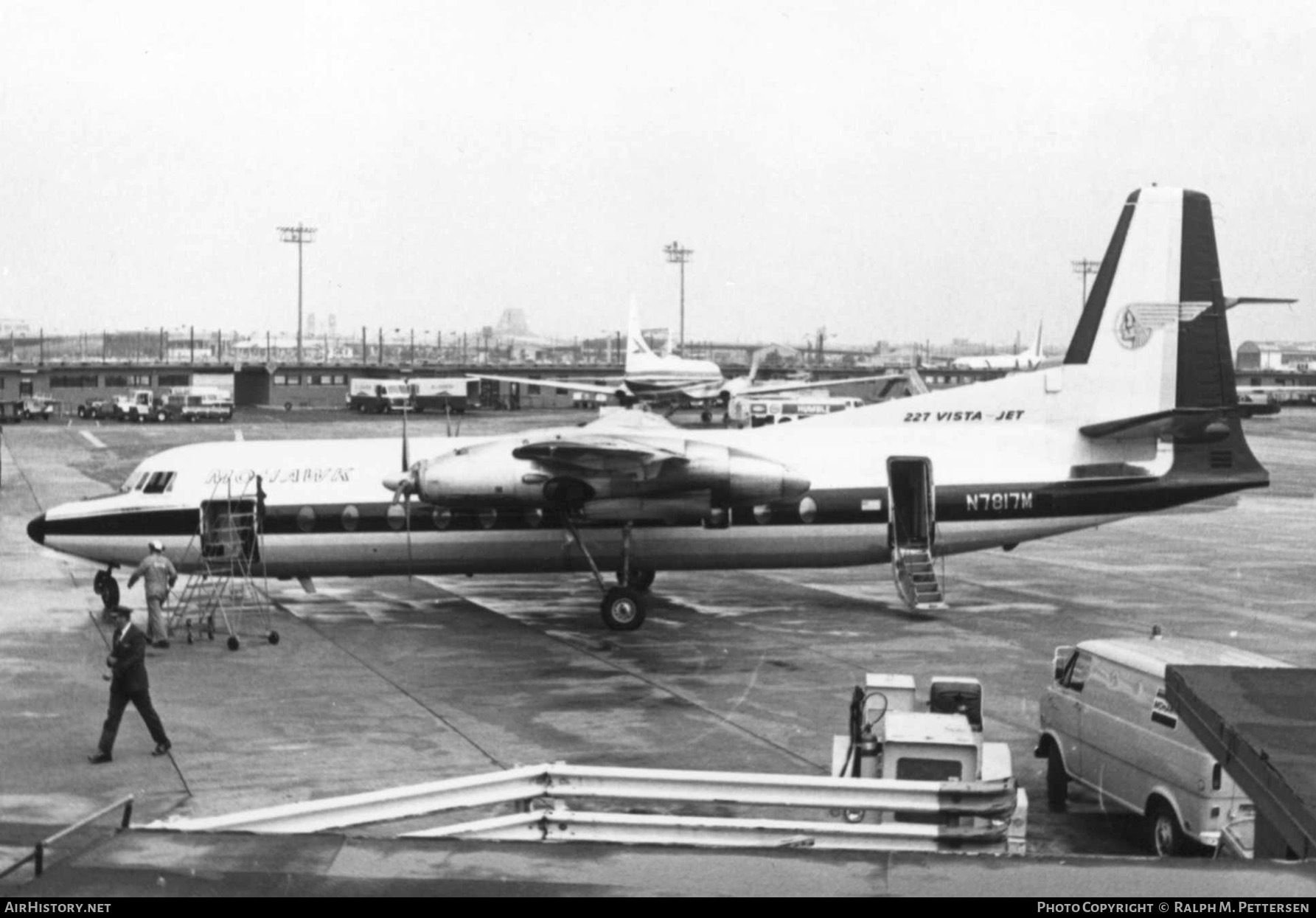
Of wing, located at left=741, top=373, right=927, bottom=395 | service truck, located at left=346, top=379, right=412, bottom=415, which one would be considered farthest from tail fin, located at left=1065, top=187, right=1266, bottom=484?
service truck, located at left=346, top=379, right=412, bottom=415

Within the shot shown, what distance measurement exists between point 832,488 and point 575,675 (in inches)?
266

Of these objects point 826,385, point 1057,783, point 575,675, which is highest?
point 826,385

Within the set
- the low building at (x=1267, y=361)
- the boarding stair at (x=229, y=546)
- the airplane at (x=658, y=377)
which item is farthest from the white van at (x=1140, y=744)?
the low building at (x=1267, y=361)

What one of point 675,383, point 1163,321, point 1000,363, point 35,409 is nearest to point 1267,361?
point 1000,363

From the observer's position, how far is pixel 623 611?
80.3 ft

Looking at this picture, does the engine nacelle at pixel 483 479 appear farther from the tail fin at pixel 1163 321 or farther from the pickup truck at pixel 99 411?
the pickup truck at pixel 99 411

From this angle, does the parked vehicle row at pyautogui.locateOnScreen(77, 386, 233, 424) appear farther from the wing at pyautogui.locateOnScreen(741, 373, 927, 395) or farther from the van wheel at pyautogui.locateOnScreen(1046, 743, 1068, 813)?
the van wheel at pyautogui.locateOnScreen(1046, 743, 1068, 813)

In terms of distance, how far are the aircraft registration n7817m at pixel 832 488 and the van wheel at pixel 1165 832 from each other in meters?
11.7

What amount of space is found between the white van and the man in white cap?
13.3 meters

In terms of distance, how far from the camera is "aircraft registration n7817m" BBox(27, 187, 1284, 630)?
83.3 ft

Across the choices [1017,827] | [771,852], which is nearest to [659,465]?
[1017,827]

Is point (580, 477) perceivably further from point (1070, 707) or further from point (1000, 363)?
point (1000, 363)

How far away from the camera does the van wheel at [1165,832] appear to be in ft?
42.7

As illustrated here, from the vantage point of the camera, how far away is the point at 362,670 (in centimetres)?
2153
